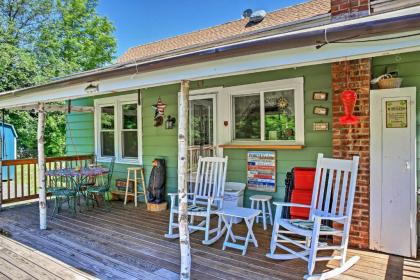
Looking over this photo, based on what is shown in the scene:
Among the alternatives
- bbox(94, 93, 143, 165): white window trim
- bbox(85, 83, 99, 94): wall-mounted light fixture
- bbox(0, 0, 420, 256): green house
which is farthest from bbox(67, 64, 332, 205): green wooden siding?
bbox(85, 83, 99, 94): wall-mounted light fixture

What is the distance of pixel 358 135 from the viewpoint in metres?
3.65

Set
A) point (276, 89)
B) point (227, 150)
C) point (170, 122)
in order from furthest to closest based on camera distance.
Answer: point (170, 122)
point (227, 150)
point (276, 89)

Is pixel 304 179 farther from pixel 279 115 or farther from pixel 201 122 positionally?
pixel 201 122

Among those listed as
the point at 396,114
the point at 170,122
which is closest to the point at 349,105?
the point at 396,114

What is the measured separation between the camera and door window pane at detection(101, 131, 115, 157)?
7105mm

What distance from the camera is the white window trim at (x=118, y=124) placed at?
21.3ft

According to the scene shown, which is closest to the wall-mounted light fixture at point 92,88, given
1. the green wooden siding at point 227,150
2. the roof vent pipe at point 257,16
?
the green wooden siding at point 227,150

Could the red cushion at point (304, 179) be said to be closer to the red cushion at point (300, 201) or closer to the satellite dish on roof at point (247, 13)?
the red cushion at point (300, 201)

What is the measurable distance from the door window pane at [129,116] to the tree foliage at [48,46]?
28.3 ft

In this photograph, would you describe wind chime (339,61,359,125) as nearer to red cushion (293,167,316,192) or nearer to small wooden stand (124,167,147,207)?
red cushion (293,167,316,192)

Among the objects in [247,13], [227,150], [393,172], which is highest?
[247,13]

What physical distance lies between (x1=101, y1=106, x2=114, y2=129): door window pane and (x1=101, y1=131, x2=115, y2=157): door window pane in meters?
0.16

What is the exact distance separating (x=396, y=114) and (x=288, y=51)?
6.30 ft

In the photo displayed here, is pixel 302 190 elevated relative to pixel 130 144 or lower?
lower
